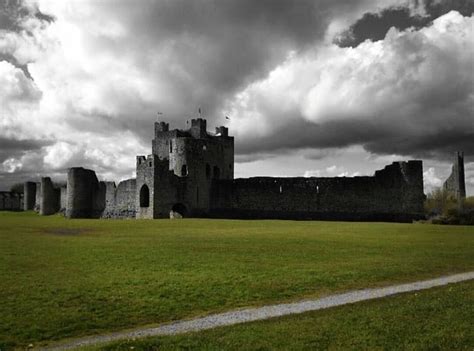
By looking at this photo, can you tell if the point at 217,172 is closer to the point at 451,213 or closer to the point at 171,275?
the point at 451,213

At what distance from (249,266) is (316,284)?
289cm

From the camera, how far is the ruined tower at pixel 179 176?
45000 millimetres

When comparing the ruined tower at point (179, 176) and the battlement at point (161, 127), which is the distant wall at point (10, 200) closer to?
the battlement at point (161, 127)

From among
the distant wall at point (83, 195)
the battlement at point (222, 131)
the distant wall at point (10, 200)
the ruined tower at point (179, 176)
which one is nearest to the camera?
the ruined tower at point (179, 176)

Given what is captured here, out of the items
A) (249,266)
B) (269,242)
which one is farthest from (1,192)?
(249,266)

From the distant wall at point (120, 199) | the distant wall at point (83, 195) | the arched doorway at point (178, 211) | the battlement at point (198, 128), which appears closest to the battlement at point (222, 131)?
the battlement at point (198, 128)

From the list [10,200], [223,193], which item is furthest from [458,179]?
[10,200]

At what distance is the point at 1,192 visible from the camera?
8781 cm

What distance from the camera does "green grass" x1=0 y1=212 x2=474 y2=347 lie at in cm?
930

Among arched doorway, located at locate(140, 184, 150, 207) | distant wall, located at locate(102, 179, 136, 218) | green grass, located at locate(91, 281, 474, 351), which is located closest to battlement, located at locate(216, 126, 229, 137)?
distant wall, located at locate(102, 179, 136, 218)

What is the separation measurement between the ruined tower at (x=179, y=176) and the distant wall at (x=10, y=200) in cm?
4480

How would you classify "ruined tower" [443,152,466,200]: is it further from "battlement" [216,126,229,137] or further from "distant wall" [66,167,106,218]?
"distant wall" [66,167,106,218]

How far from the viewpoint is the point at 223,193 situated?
50.4m

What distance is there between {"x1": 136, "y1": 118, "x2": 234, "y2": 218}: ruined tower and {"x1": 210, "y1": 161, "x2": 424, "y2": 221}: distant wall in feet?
8.76
